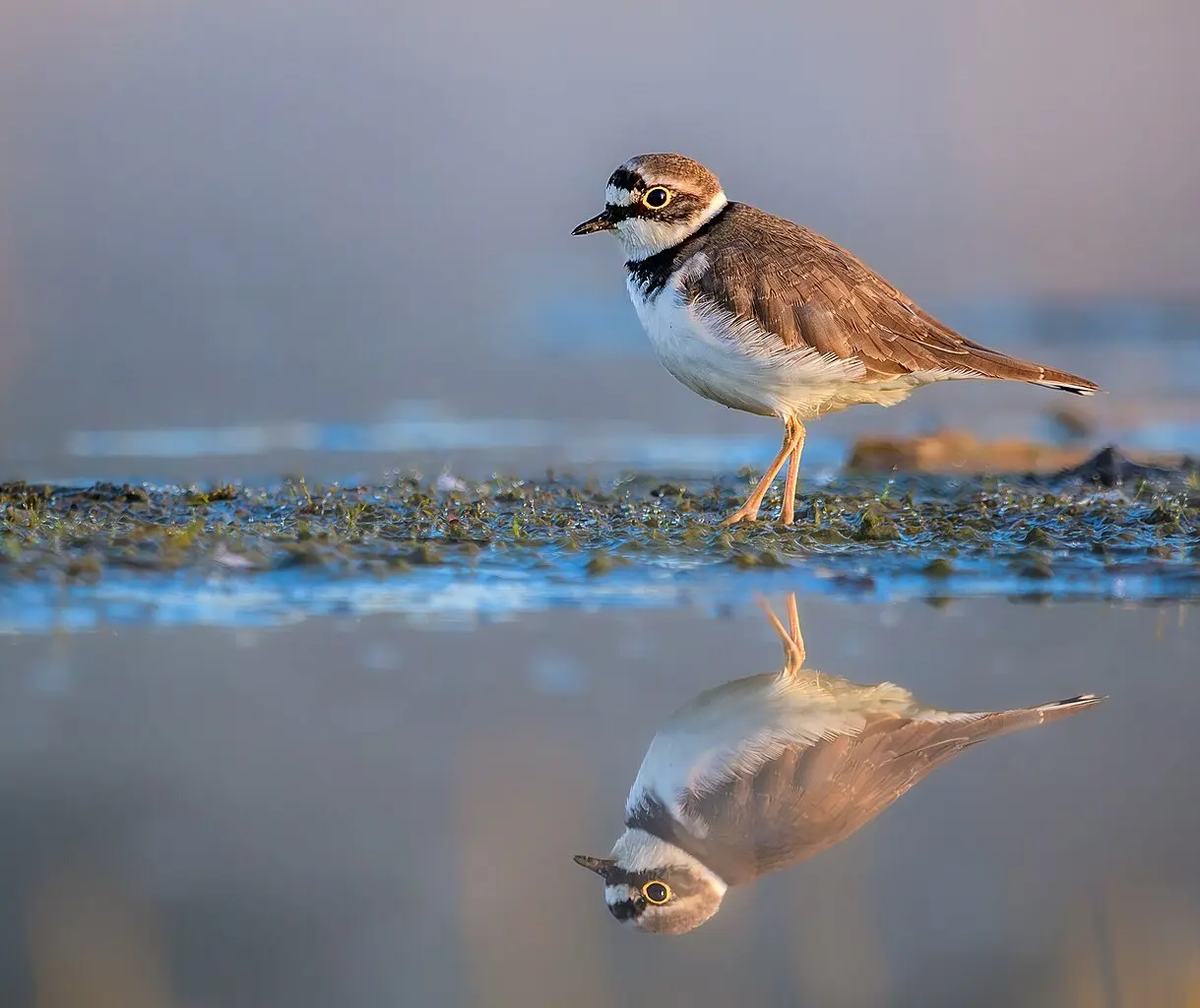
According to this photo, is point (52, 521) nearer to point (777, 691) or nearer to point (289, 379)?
point (777, 691)

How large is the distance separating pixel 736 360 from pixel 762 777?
3153 millimetres

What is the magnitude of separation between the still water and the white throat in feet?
9.02

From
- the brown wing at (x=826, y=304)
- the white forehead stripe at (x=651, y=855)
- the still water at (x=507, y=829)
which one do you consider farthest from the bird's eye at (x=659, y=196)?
the white forehead stripe at (x=651, y=855)

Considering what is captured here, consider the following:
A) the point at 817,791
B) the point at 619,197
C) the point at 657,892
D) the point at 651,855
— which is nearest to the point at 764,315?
the point at 619,197

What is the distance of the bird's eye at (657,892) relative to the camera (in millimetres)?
2992

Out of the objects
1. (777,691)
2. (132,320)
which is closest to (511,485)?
(777,691)

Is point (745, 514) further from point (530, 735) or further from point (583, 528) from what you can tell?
point (530, 735)

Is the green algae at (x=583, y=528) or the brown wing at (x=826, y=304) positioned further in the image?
the brown wing at (x=826, y=304)

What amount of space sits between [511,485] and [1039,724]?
3.89 m

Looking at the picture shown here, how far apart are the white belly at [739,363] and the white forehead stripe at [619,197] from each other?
0.54m

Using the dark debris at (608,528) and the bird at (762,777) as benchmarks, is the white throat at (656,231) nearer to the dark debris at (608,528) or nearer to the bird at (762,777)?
the dark debris at (608,528)

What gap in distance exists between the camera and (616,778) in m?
3.54

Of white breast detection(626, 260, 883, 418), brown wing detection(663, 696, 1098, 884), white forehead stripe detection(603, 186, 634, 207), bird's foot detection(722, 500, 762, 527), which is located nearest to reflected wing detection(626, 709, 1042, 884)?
brown wing detection(663, 696, 1098, 884)

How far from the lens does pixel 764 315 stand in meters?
6.42
